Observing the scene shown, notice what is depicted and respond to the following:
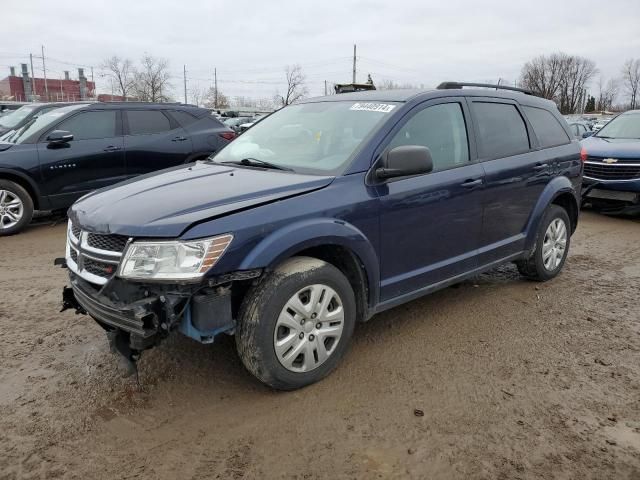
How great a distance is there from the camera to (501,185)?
432 centimetres

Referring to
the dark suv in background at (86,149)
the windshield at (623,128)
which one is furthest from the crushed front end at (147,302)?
the windshield at (623,128)

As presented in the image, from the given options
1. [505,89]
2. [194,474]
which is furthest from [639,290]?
[194,474]

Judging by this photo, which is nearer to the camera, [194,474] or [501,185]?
[194,474]

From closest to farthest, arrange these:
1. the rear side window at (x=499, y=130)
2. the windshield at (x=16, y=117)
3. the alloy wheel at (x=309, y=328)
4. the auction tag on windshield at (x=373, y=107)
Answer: the alloy wheel at (x=309, y=328) → the auction tag on windshield at (x=373, y=107) → the rear side window at (x=499, y=130) → the windshield at (x=16, y=117)

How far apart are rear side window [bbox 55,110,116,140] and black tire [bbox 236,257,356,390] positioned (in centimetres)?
590

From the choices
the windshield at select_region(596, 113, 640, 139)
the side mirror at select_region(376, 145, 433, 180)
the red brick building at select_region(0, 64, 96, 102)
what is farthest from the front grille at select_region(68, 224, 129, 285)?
the red brick building at select_region(0, 64, 96, 102)

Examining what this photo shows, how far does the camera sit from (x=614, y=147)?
8.69 meters

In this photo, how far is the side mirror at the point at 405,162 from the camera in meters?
3.31

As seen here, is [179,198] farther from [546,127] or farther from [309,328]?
[546,127]

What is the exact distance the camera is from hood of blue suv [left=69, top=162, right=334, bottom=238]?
278 cm

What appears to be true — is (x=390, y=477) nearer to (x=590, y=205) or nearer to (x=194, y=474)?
(x=194, y=474)

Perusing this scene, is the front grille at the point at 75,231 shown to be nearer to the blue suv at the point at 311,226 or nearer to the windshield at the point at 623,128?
the blue suv at the point at 311,226

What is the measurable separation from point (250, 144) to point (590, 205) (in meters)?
7.59

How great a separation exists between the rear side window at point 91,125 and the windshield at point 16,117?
2001 mm
